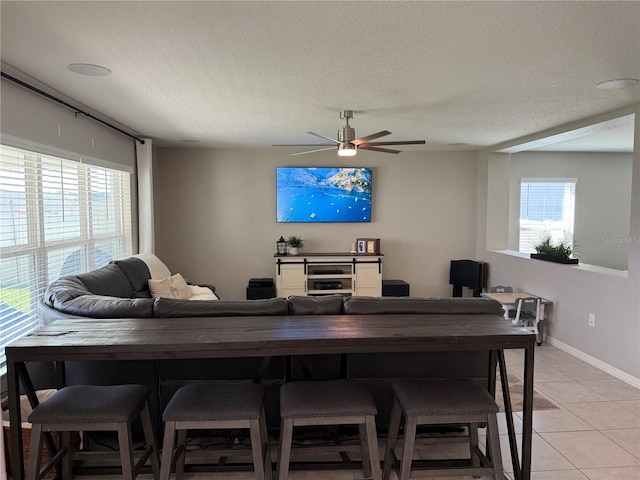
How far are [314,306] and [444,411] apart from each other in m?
0.90

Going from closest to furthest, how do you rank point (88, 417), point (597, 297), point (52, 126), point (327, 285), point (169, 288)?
point (88, 417) < point (52, 126) < point (597, 297) < point (169, 288) < point (327, 285)

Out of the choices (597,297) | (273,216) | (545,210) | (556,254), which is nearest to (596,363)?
(597,297)

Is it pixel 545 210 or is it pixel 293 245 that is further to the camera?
pixel 545 210

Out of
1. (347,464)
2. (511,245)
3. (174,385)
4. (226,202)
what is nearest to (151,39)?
(174,385)

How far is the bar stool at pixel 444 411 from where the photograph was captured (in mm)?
1992

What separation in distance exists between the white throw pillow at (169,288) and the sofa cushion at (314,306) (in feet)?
7.57

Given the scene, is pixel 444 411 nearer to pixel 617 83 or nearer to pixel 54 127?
pixel 617 83

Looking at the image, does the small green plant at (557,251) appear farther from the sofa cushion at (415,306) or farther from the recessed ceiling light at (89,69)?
the recessed ceiling light at (89,69)

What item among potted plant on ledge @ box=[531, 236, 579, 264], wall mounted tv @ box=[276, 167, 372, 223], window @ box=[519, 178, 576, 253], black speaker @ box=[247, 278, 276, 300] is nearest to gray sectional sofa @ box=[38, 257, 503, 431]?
potted plant on ledge @ box=[531, 236, 579, 264]

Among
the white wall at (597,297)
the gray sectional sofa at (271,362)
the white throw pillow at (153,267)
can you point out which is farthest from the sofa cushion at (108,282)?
the white wall at (597,297)

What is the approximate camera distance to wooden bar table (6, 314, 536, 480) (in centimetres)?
190

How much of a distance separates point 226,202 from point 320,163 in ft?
4.80

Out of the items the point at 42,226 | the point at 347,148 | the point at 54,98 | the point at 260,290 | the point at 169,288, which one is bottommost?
the point at 260,290

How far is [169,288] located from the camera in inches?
177
